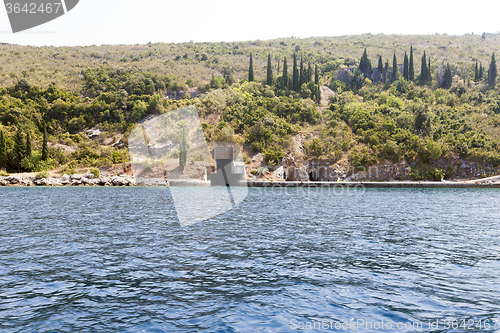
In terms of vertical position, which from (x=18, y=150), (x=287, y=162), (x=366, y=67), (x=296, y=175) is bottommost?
(x=296, y=175)

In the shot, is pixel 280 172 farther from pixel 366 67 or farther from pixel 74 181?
pixel 366 67

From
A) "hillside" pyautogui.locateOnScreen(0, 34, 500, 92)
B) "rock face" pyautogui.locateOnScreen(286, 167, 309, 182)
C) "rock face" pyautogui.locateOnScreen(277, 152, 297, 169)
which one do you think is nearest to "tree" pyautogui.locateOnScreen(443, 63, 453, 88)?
"hillside" pyautogui.locateOnScreen(0, 34, 500, 92)

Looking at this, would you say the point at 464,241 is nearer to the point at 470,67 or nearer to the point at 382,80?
the point at 382,80

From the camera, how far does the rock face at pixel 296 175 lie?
50.5 metres

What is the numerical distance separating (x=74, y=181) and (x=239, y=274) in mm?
41608

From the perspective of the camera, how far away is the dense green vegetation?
2092 inches

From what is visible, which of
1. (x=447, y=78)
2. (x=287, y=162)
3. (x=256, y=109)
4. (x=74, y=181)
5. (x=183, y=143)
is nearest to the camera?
(x=74, y=181)

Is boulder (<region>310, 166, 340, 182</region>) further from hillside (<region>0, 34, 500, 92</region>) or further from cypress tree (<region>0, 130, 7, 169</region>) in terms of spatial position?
hillside (<region>0, 34, 500, 92</region>)

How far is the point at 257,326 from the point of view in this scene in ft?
21.2

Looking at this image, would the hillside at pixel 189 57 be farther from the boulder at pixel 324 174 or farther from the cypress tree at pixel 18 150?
the boulder at pixel 324 174

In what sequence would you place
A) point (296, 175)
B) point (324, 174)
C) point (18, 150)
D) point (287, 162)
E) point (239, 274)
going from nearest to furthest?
point (239, 274) → point (18, 150) → point (296, 175) → point (324, 174) → point (287, 162)

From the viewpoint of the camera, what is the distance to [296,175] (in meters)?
50.7

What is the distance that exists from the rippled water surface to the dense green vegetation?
38509 millimetres

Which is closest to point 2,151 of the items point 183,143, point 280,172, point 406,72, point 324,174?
point 183,143
